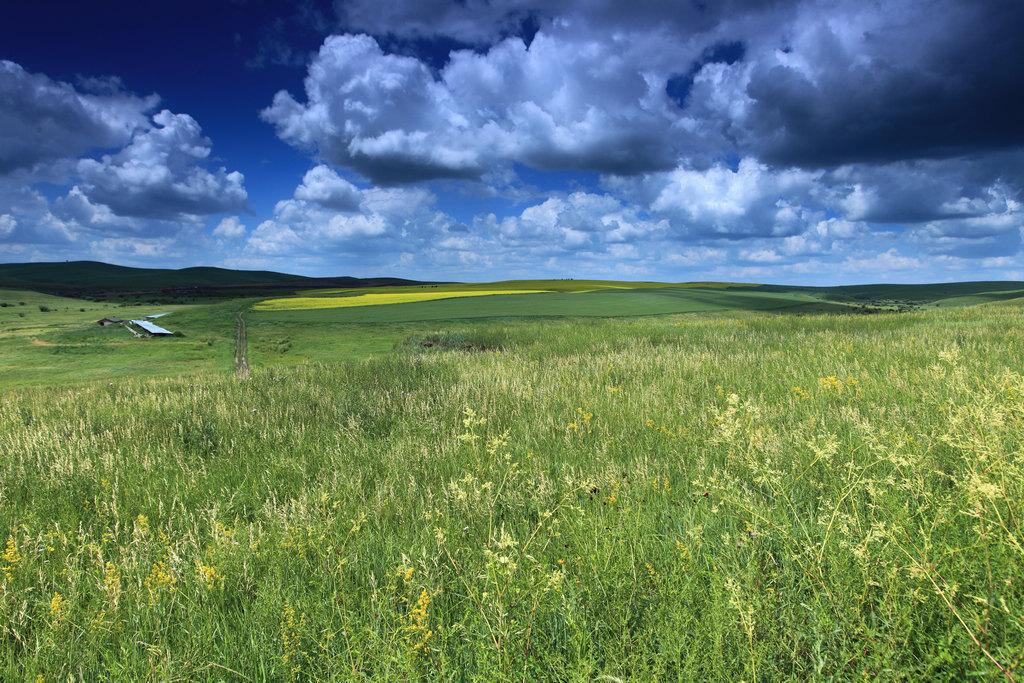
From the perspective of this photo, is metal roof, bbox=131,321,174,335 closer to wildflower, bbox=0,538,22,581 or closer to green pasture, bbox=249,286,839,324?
green pasture, bbox=249,286,839,324

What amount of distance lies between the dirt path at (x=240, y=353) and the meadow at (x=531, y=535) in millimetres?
6407

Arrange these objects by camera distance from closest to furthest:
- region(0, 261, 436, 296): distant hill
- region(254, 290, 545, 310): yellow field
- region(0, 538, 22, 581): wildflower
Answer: region(0, 538, 22, 581): wildflower < region(254, 290, 545, 310): yellow field < region(0, 261, 436, 296): distant hill

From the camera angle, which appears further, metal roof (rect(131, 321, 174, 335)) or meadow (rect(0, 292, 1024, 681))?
metal roof (rect(131, 321, 174, 335))

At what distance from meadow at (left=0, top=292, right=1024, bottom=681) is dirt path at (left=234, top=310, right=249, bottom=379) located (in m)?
6.41

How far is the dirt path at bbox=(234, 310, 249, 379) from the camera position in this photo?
14.0 metres

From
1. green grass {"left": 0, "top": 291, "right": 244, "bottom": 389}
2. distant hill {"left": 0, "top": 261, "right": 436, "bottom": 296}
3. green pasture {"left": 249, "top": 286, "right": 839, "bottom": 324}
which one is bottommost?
green grass {"left": 0, "top": 291, "right": 244, "bottom": 389}

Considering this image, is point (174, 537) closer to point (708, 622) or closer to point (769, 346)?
point (708, 622)

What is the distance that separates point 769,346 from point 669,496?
9267 millimetres

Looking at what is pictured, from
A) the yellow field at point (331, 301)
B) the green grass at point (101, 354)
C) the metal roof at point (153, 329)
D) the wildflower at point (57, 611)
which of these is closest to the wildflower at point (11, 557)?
the wildflower at point (57, 611)

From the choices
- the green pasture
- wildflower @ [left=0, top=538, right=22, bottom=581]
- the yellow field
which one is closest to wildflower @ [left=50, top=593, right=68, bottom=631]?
wildflower @ [left=0, top=538, right=22, bottom=581]

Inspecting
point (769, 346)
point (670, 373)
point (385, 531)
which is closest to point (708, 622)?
point (385, 531)

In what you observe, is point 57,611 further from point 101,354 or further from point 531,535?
point 101,354

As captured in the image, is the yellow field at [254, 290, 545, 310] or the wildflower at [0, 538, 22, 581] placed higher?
the yellow field at [254, 290, 545, 310]

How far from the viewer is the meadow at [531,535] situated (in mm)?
2035
